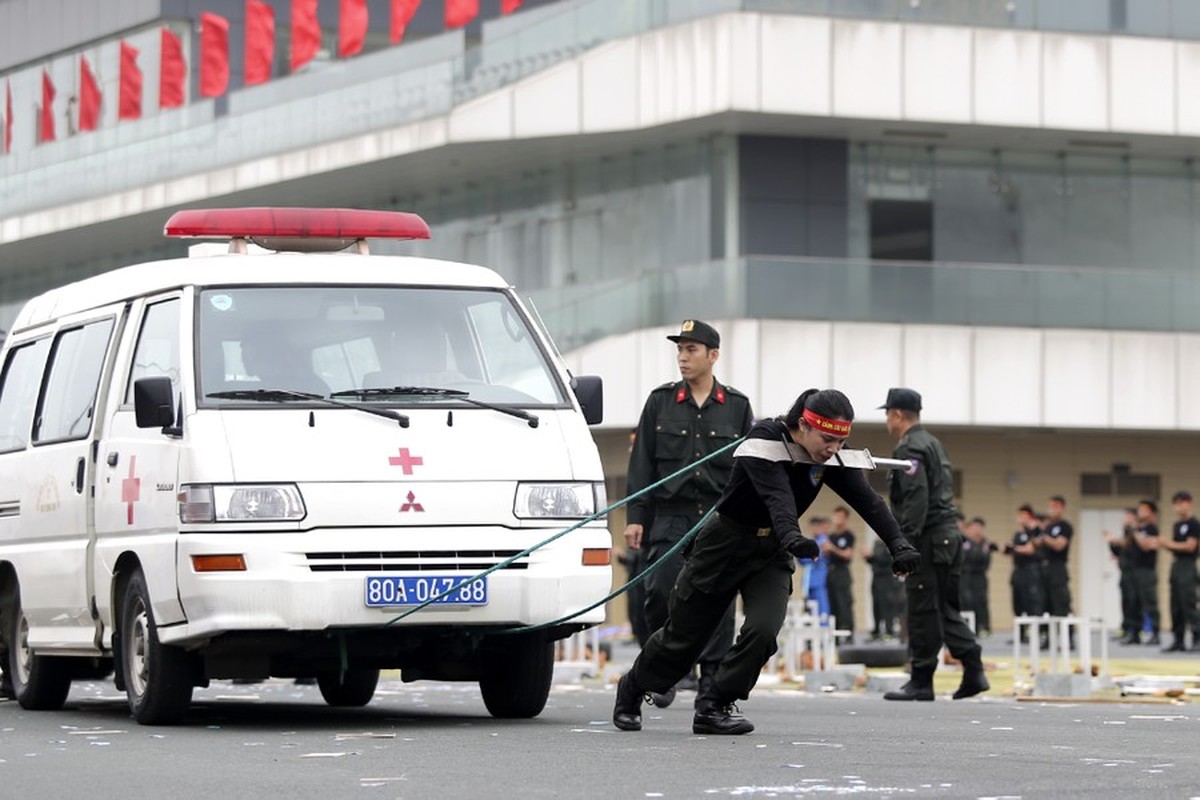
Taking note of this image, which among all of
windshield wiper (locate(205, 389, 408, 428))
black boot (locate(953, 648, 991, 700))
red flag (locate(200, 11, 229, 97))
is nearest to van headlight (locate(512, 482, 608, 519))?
windshield wiper (locate(205, 389, 408, 428))

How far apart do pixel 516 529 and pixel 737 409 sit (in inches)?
100

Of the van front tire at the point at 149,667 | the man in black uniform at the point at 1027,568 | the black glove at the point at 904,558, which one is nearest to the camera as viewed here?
the black glove at the point at 904,558

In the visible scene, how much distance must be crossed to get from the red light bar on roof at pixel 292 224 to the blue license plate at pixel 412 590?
259cm

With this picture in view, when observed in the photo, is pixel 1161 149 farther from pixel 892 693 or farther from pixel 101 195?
pixel 892 693

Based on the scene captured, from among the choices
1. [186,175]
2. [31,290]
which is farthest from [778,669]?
[31,290]

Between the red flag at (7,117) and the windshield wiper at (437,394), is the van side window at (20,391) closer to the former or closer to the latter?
the windshield wiper at (437,394)

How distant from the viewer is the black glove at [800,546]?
10812 millimetres

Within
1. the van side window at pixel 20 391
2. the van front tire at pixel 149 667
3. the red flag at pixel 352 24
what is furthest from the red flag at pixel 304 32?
the van front tire at pixel 149 667

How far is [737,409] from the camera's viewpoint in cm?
A: 1468

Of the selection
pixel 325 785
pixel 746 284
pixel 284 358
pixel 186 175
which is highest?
pixel 186 175

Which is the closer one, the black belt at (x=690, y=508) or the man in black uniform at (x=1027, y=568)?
the black belt at (x=690, y=508)

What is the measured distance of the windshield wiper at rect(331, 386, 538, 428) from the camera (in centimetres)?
1271

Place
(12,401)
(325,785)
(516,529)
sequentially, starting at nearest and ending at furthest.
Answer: (325,785)
(516,529)
(12,401)

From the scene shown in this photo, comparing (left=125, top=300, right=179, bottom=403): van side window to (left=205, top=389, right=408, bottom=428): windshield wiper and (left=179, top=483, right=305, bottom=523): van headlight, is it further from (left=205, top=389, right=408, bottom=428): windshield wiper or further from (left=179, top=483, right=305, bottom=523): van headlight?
(left=179, top=483, right=305, bottom=523): van headlight
